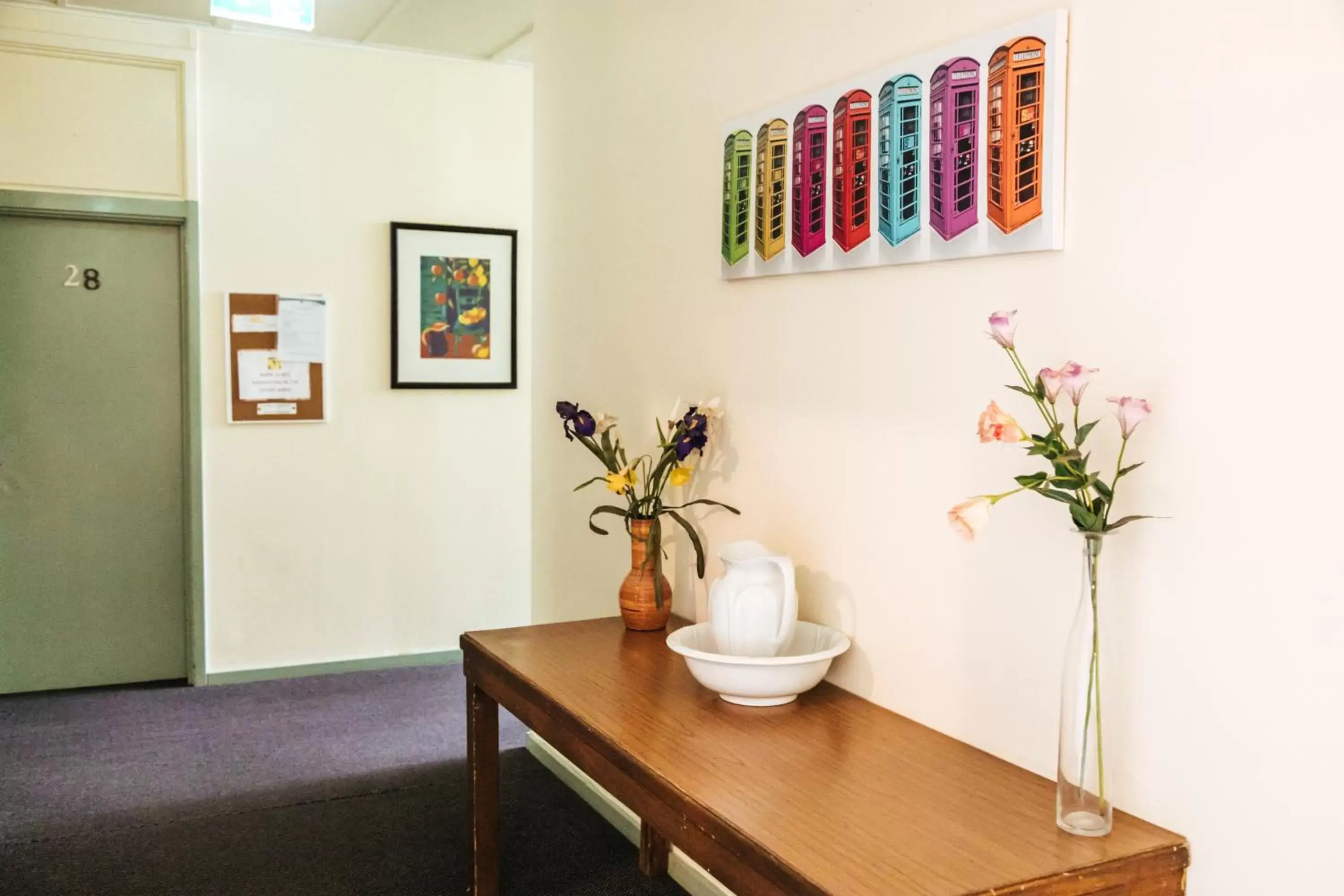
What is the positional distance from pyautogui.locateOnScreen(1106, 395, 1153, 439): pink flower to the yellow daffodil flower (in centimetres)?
132

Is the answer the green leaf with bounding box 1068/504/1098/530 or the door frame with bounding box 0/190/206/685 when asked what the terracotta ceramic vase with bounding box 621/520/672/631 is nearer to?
the green leaf with bounding box 1068/504/1098/530

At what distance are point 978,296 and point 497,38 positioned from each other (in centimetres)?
311

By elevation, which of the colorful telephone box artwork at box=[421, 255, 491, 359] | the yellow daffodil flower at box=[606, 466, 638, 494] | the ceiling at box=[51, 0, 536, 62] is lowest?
the yellow daffodil flower at box=[606, 466, 638, 494]

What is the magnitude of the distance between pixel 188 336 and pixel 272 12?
1341mm

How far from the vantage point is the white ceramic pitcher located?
2.15m

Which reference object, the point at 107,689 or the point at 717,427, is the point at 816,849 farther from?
the point at 107,689

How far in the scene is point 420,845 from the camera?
9.86 feet

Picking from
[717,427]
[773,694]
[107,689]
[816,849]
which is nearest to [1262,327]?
[816,849]

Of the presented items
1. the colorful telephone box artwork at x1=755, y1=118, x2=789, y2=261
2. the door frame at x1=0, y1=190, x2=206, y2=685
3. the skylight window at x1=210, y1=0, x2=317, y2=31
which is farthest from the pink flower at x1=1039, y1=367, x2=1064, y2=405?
the door frame at x1=0, y1=190, x2=206, y2=685

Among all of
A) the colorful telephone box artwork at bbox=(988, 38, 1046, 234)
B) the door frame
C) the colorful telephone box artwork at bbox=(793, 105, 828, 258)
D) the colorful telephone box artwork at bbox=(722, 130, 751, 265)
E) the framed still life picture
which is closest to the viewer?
the colorful telephone box artwork at bbox=(988, 38, 1046, 234)

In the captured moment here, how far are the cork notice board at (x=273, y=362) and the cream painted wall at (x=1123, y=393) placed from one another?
2.35m

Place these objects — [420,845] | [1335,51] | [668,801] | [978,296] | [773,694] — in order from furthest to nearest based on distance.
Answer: [420,845] < [773,694] < [978,296] < [668,801] < [1335,51]

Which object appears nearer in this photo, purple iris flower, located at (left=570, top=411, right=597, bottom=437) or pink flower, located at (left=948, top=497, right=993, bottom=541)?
pink flower, located at (left=948, top=497, right=993, bottom=541)

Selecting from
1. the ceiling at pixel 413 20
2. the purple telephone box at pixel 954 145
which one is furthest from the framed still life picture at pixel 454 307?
the purple telephone box at pixel 954 145
